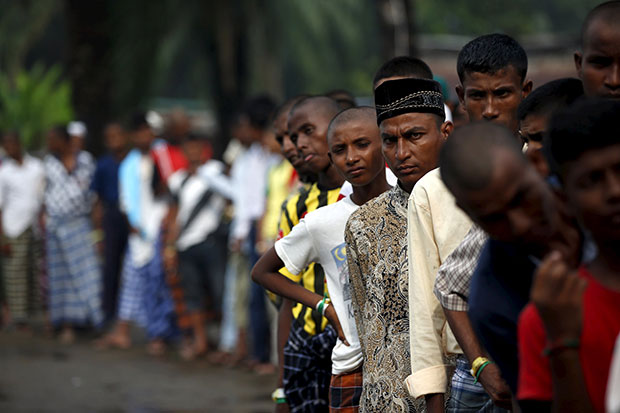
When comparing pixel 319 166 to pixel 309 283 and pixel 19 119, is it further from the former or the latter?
pixel 19 119

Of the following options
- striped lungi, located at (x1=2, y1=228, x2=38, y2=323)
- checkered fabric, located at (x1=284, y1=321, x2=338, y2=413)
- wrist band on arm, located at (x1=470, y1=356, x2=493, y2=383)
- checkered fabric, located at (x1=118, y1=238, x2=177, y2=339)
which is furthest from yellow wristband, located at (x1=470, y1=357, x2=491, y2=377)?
striped lungi, located at (x1=2, y1=228, x2=38, y2=323)

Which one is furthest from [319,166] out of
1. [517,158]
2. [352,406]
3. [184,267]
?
[184,267]

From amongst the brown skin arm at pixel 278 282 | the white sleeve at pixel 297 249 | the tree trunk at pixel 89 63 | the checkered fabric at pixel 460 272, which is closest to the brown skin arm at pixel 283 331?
the brown skin arm at pixel 278 282

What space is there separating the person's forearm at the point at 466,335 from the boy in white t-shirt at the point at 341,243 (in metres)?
0.95

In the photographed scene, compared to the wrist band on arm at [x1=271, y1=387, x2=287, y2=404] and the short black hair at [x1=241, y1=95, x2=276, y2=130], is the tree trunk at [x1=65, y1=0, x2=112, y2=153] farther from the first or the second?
the wrist band on arm at [x1=271, y1=387, x2=287, y2=404]

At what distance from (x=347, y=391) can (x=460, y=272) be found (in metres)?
1.23

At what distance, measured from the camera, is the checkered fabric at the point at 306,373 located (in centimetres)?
431

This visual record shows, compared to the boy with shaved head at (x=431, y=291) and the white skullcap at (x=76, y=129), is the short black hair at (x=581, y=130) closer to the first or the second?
the boy with shaved head at (x=431, y=291)

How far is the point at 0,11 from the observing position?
82.9 feet

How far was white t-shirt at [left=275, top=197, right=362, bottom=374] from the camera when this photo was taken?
3684 mm

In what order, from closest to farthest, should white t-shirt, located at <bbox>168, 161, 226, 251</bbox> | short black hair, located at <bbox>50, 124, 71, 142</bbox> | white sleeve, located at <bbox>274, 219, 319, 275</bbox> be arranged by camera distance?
white sleeve, located at <bbox>274, 219, 319, 275</bbox> → white t-shirt, located at <bbox>168, 161, 226, 251</bbox> → short black hair, located at <bbox>50, 124, 71, 142</bbox>

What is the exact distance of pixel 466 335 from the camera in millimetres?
2730

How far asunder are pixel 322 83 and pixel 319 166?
24811 mm

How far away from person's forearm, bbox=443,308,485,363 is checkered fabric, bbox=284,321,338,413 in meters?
1.59
